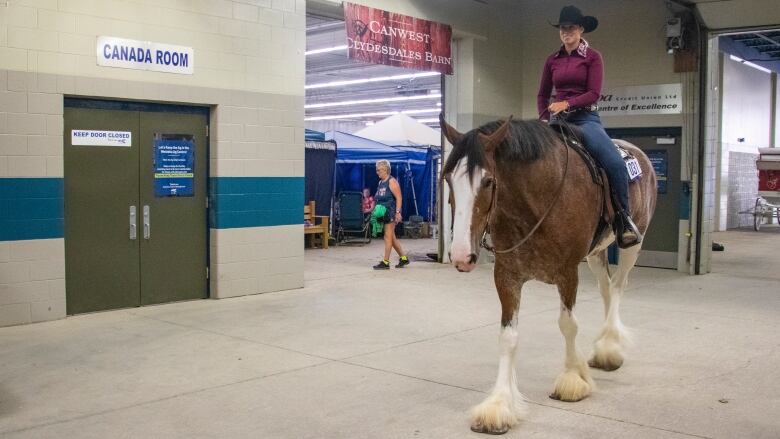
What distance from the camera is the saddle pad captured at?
5574 mm

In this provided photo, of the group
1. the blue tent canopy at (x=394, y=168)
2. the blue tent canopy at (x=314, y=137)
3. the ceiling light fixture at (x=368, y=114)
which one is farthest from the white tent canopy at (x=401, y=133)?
the ceiling light fixture at (x=368, y=114)

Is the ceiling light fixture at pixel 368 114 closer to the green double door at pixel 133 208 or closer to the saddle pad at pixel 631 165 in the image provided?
the green double door at pixel 133 208

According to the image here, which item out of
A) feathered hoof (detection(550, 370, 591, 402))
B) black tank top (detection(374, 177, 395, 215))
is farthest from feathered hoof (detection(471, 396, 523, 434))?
black tank top (detection(374, 177, 395, 215))

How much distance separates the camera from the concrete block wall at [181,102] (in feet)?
23.2

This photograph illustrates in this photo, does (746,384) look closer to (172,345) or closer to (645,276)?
(172,345)

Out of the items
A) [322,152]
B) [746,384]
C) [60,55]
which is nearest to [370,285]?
[60,55]

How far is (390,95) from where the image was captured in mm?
30641

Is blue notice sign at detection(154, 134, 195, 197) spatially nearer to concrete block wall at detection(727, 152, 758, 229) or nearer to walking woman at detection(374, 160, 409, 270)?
walking woman at detection(374, 160, 409, 270)

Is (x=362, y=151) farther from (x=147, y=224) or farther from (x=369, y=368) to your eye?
(x=369, y=368)

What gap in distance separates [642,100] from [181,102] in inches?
288

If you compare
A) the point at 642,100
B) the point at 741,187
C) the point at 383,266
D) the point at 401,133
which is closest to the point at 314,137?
the point at 401,133

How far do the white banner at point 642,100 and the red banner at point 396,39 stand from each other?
8.95 ft

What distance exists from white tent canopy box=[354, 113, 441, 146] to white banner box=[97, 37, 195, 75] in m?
11.2

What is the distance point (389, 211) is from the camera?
12.1 m
